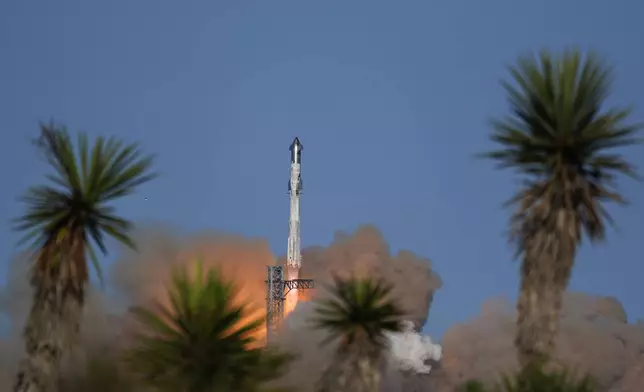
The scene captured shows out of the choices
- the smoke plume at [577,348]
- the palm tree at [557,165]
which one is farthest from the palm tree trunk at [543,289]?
the smoke plume at [577,348]

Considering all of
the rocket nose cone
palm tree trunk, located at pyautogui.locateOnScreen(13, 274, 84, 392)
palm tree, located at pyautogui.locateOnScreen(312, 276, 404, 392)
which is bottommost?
palm tree trunk, located at pyautogui.locateOnScreen(13, 274, 84, 392)

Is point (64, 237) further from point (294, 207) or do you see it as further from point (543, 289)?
point (294, 207)

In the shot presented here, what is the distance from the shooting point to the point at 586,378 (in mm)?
27547

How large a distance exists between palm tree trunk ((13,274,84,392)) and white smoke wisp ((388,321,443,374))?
103m

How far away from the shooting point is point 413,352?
136875mm

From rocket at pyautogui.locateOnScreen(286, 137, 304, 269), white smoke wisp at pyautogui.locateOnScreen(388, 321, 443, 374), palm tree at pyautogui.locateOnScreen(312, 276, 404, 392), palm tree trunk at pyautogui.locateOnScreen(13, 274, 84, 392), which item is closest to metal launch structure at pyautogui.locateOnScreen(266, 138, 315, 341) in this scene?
rocket at pyautogui.locateOnScreen(286, 137, 304, 269)

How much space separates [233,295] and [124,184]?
306 inches

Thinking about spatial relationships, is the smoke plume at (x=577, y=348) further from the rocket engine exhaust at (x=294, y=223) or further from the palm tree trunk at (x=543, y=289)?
the palm tree trunk at (x=543, y=289)

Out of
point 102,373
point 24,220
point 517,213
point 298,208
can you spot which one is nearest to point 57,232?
point 24,220

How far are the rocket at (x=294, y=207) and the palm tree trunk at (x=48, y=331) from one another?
9821cm

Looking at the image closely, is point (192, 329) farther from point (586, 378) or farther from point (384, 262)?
point (384, 262)

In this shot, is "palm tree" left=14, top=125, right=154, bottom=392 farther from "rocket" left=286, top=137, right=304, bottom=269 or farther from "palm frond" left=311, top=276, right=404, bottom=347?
"rocket" left=286, top=137, right=304, bottom=269

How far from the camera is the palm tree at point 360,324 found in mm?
41781

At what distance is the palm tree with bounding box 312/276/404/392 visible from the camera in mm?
41781
